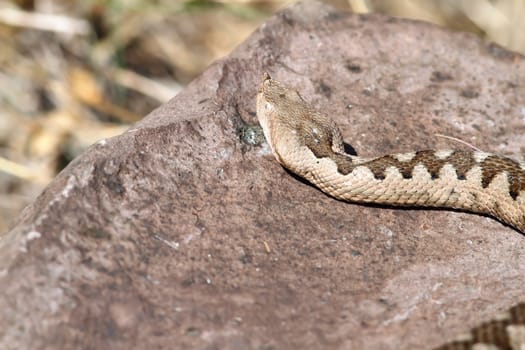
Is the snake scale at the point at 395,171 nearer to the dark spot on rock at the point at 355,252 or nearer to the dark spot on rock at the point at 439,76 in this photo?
the dark spot on rock at the point at 355,252

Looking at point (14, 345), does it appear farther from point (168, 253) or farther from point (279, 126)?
point (279, 126)

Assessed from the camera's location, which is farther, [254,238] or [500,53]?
[500,53]

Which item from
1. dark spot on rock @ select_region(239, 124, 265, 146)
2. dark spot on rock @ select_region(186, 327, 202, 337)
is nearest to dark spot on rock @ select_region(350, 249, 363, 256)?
dark spot on rock @ select_region(239, 124, 265, 146)

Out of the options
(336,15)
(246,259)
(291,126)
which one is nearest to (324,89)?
(291,126)

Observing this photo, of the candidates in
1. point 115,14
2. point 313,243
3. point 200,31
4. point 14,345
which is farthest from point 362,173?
point 200,31

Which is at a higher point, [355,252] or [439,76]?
[439,76]

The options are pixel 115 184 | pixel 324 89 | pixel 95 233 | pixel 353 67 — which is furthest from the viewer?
pixel 353 67

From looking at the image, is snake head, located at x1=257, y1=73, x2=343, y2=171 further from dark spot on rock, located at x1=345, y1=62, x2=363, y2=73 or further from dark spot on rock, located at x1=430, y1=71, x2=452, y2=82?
dark spot on rock, located at x1=430, y1=71, x2=452, y2=82

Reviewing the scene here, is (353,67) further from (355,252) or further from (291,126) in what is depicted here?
(355,252)
